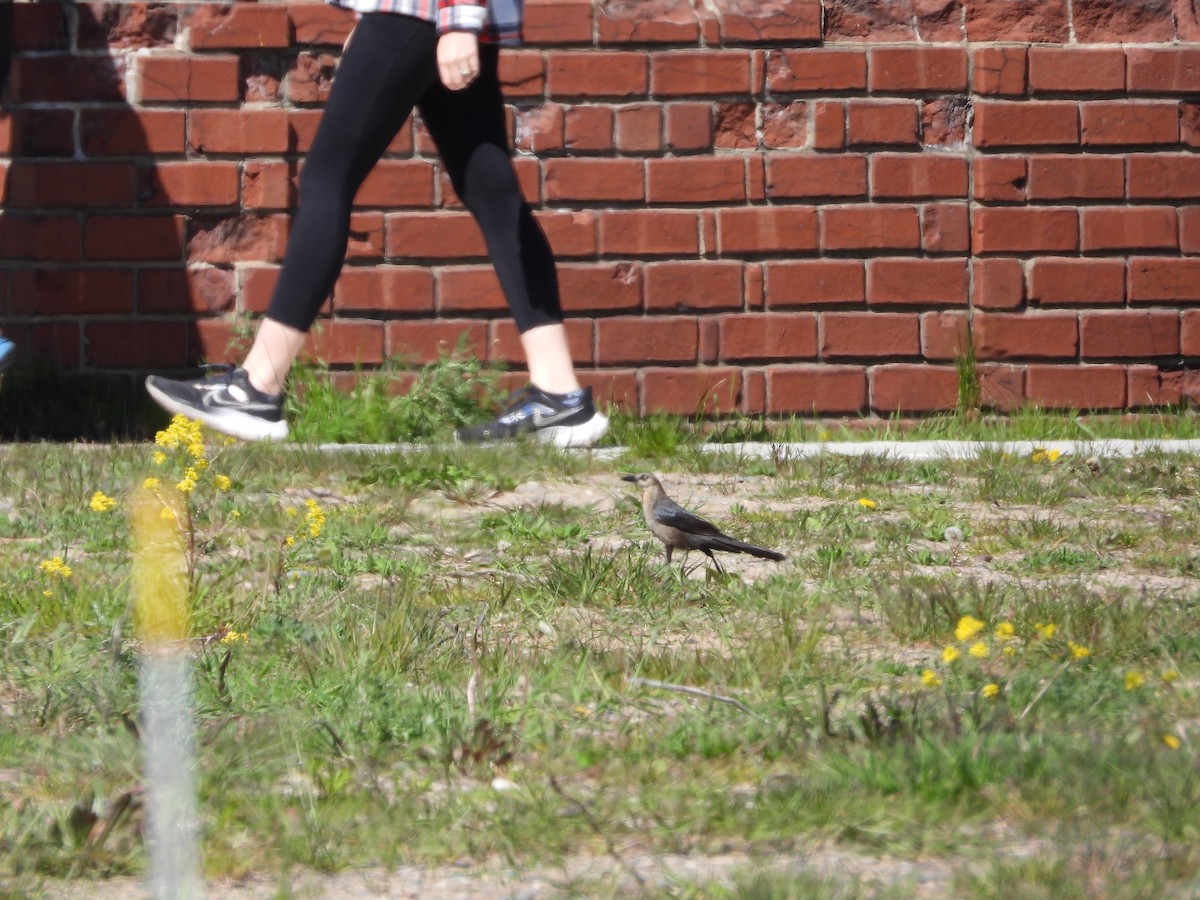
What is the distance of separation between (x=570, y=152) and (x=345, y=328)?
0.79 m

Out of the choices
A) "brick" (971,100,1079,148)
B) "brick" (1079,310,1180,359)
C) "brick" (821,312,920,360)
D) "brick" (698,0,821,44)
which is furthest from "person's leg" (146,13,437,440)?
"brick" (1079,310,1180,359)

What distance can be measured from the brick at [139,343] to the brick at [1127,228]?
2.56 metres

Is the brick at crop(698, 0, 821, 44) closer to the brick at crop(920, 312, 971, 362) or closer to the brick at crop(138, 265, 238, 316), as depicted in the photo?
the brick at crop(920, 312, 971, 362)

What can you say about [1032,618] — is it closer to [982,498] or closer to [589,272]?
[982,498]

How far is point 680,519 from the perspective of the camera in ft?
8.86

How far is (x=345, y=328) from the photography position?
4320 millimetres

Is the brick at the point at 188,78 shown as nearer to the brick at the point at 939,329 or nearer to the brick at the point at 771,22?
the brick at the point at 771,22

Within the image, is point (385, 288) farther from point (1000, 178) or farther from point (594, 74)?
point (1000, 178)

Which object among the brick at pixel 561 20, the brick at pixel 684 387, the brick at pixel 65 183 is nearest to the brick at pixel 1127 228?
the brick at pixel 684 387

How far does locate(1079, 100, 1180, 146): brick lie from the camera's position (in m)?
4.39

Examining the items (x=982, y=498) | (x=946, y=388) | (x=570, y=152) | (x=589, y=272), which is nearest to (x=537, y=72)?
(x=570, y=152)

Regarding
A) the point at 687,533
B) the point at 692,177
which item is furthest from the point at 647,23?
the point at 687,533

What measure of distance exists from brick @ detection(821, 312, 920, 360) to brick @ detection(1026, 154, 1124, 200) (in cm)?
51

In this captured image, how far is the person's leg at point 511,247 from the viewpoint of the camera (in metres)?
3.80
